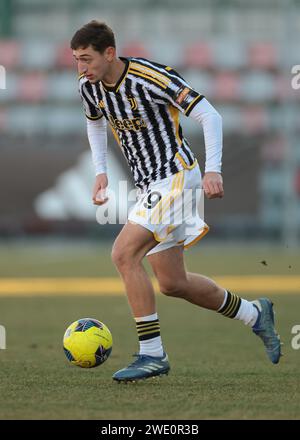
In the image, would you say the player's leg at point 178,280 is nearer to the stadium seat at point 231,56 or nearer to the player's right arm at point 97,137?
the player's right arm at point 97,137

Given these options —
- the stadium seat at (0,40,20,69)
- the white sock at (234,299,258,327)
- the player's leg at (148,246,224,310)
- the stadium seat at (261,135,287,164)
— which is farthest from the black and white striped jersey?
the stadium seat at (0,40,20,69)

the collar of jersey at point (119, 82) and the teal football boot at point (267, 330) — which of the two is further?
the teal football boot at point (267, 330)

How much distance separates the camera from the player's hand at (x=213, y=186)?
18.2 feet

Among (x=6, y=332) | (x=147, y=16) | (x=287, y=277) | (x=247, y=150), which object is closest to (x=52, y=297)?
(x=6, y=332)

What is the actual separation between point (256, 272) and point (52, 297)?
16.0ft

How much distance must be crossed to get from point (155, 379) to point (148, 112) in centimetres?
155

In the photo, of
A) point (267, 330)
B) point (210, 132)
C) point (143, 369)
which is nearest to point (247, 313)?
point (267, 330)

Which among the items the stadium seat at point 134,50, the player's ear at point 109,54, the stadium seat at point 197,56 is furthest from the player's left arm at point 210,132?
the stadium seat at point 197,56

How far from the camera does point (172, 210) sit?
585 cm

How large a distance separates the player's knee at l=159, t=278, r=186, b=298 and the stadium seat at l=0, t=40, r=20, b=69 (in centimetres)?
2890

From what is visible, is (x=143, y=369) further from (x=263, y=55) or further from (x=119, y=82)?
(x=263, y=55)

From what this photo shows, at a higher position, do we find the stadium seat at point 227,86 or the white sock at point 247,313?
the stadium seat at point 227,86

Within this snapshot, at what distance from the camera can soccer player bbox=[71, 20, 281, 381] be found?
577cm
